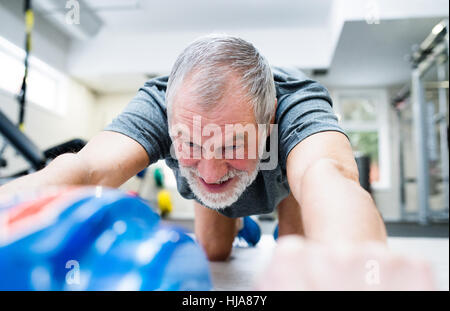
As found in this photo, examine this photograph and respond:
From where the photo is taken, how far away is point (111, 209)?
0.85 feet

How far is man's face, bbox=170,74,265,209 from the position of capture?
1.64ft

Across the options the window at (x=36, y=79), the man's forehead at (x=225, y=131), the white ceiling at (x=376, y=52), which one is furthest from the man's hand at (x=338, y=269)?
the white ceiling at (x=376, y=52)

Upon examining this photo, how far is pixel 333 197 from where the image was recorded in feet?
Answer: 1.19

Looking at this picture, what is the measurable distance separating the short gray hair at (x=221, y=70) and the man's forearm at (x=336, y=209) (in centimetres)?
17

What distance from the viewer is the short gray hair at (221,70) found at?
20.4 inches

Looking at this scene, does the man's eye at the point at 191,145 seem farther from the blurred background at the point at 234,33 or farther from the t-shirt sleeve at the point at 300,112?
the blurred background at the point at 234,33

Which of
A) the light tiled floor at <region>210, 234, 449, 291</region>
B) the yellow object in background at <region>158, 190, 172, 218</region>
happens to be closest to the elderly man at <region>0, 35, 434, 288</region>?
the light tiled floor at <region>210, 234, 449, 291</region>

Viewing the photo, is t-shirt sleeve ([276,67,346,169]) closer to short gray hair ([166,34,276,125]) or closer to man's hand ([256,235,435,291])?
short gray hair ([166,34,276,125])

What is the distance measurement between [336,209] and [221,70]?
11.1 inches

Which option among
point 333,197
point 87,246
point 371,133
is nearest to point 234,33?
point 333,197

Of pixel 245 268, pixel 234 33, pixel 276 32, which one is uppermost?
pixel 276 32

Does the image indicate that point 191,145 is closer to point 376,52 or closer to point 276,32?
point 276,32

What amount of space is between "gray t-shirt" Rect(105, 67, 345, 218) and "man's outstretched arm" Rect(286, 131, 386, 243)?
2.6 inches

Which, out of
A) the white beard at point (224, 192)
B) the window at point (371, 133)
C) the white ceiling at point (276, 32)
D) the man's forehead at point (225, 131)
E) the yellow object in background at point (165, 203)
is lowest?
the yellow object in background at point (165, 203)
